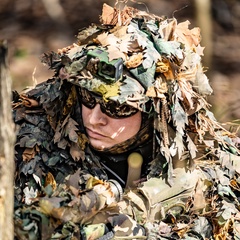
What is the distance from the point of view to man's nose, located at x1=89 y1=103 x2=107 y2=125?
2.51m

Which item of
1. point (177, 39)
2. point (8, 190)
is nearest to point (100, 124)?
point (177, 39)

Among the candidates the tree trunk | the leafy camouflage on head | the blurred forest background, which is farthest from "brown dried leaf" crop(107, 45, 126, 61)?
the blurred forest background

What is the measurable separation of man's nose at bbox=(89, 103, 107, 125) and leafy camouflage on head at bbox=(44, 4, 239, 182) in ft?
0.20

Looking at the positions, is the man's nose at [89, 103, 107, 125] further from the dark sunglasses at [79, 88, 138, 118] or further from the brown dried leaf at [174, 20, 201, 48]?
the brown dried leaf at [174, 20, 201, 48]

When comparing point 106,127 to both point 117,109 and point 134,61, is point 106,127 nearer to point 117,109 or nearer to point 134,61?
point 117,109

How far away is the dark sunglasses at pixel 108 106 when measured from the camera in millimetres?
2489

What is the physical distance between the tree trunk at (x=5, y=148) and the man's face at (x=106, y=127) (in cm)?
64

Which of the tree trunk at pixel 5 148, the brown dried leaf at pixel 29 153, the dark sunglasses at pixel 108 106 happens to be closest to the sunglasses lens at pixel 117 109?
the dark sunglasses at pixel 108 106

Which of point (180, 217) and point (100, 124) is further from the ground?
point (100, 124)

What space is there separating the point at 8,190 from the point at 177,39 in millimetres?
902

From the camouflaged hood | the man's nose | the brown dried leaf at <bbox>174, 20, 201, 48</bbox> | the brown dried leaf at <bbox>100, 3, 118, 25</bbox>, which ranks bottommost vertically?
the man's nose

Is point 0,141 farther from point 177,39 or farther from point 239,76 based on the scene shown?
point 239,76

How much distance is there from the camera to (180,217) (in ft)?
8.59

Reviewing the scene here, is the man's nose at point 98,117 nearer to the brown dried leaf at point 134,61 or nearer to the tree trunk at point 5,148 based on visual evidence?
the brown dried leaf at point 134,61
